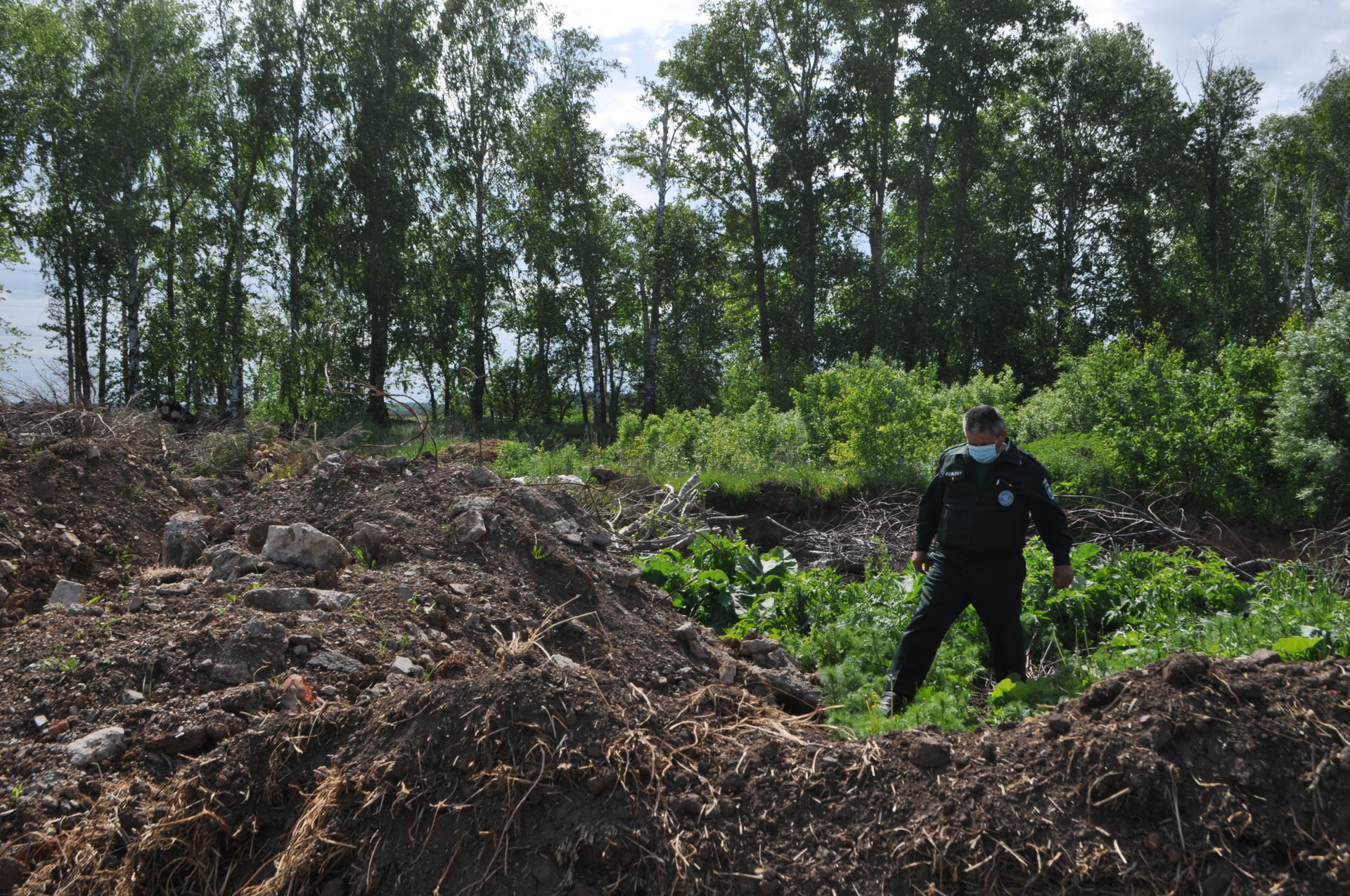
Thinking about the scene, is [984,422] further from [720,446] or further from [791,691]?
[720,446]

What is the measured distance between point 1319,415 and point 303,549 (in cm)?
1104

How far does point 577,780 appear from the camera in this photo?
2.69 meters

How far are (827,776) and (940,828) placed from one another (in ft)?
1.33

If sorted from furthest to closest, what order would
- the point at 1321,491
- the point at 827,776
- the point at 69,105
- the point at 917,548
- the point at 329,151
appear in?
the point at 329,151, the point at 69,105, the point at 1321,491, the point at 917,548, the point at 827,776

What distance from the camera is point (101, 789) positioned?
2.98 m

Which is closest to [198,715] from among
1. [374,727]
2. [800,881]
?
[374,727]

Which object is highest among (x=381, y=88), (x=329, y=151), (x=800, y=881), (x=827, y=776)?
(x=381, y=88)

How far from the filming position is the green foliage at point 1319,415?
9.29m

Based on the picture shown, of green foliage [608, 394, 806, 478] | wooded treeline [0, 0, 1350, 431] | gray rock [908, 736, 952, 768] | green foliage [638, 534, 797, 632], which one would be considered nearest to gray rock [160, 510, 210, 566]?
green foliage [638, 534, 797, 632]

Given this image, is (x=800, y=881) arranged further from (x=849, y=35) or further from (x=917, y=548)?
(x=849, y=35)

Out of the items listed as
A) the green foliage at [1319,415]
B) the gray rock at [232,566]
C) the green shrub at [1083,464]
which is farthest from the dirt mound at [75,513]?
the green foliage at [1319,415]

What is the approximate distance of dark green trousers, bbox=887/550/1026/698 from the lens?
14.6ft

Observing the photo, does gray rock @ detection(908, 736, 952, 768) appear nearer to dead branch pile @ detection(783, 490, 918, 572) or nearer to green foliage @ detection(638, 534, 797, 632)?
green foliage @ detection(638, 534, 797, 632)

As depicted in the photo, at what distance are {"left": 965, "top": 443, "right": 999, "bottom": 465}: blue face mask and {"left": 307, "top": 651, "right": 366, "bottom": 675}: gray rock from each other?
3422 mm
